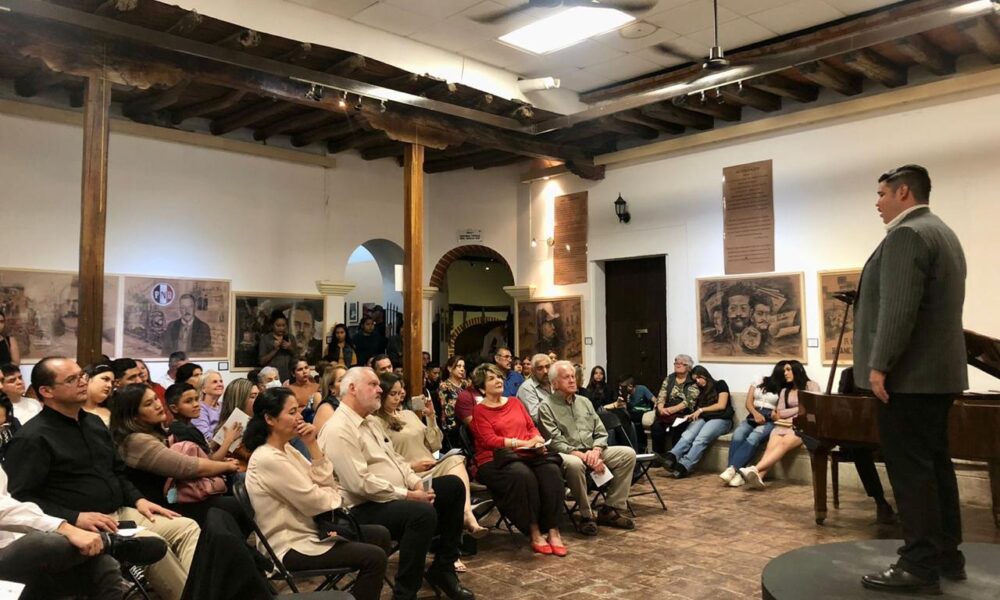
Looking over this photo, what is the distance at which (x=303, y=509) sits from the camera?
3.34m

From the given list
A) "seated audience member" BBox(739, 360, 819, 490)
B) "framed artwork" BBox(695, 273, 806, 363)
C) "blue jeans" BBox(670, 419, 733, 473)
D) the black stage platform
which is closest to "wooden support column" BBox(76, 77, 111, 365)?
the black stage platform

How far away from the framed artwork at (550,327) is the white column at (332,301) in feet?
8.70

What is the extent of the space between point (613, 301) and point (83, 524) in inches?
331

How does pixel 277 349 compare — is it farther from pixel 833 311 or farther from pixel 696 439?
pixel 833 311

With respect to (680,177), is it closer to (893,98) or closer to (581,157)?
(581,157)

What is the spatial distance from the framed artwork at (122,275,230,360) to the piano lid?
812cm

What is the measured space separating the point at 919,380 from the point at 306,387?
4860mm

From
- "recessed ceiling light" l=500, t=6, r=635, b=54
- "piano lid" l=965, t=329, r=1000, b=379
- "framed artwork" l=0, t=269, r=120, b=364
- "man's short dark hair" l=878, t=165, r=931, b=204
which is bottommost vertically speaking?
"piano lid" l=965, t=329, r=1000, b=379

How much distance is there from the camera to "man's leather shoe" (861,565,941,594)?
2662mm

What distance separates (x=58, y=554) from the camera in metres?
2.91

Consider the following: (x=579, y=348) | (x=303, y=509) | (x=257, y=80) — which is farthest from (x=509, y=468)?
(x=579, y=348)

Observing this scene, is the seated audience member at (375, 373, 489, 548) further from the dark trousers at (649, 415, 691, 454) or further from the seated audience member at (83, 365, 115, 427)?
the dark trousers at (649, 415, 691, 454)

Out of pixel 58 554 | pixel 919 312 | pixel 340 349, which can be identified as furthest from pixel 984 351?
pixel 340 349

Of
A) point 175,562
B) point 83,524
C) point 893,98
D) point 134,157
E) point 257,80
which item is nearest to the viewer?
point 83,524
